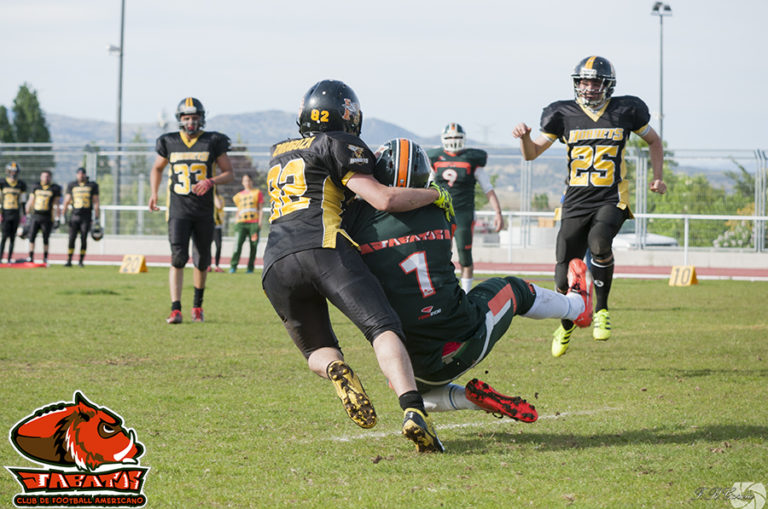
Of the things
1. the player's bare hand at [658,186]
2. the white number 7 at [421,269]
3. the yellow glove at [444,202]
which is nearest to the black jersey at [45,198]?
the player's bare hand at [658,186]

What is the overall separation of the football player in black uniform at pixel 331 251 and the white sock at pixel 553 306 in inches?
39.7

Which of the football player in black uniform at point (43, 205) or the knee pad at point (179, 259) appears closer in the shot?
the knee pad at point (179, 259)

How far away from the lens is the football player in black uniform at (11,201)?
22.8 m

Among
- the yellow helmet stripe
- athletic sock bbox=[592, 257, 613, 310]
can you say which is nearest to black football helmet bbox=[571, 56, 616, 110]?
athletic sock bbox=[592, 257, 613, 310]

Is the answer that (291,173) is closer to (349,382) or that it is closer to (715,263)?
(349,382)

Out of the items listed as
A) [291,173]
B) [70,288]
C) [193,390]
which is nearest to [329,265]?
[291,173]

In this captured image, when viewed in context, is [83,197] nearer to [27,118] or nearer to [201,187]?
[201,187]

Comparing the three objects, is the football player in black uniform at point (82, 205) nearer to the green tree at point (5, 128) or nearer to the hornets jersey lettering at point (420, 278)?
the hornets jersey lettering at point (420, 278)

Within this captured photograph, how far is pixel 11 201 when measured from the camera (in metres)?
22.8

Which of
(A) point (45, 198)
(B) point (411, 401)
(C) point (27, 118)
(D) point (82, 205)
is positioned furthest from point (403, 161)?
(C) point (27, 118)

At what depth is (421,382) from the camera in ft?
16.6

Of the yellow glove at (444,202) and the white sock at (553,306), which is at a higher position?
the yellow glove at (444,202)

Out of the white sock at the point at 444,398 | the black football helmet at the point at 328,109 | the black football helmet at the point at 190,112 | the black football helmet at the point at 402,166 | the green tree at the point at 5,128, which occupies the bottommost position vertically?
the white sock at the point at 444,398

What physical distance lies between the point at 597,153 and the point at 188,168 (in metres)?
4.67
